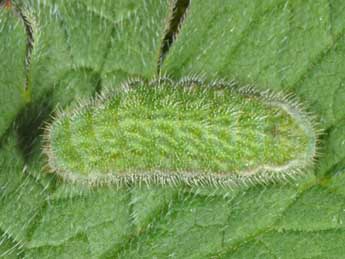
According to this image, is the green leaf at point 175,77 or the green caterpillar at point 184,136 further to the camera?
the green leaf at point 175,77

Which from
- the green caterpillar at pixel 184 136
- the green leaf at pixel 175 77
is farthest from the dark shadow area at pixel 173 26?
the green caterpillar at pixel 184 136

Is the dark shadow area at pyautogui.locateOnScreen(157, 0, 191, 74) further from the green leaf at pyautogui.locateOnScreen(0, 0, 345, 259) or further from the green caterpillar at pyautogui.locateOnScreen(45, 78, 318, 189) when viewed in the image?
the green caterpillar at pyautogui.locateOnScreen(45, 78, 318, 189)

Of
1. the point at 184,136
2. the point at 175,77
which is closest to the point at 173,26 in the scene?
the point at 175,77

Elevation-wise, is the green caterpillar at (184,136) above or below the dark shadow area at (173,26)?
below

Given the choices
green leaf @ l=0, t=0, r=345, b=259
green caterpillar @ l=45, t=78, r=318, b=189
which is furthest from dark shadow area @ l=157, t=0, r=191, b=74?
green caterpillar @ l=45, t=78, r=318, b=189

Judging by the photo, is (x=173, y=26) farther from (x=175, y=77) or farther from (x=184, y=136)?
(x=184, y=136)

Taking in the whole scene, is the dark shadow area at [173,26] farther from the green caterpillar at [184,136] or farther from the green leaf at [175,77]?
the green caterpillar at [184,136]
